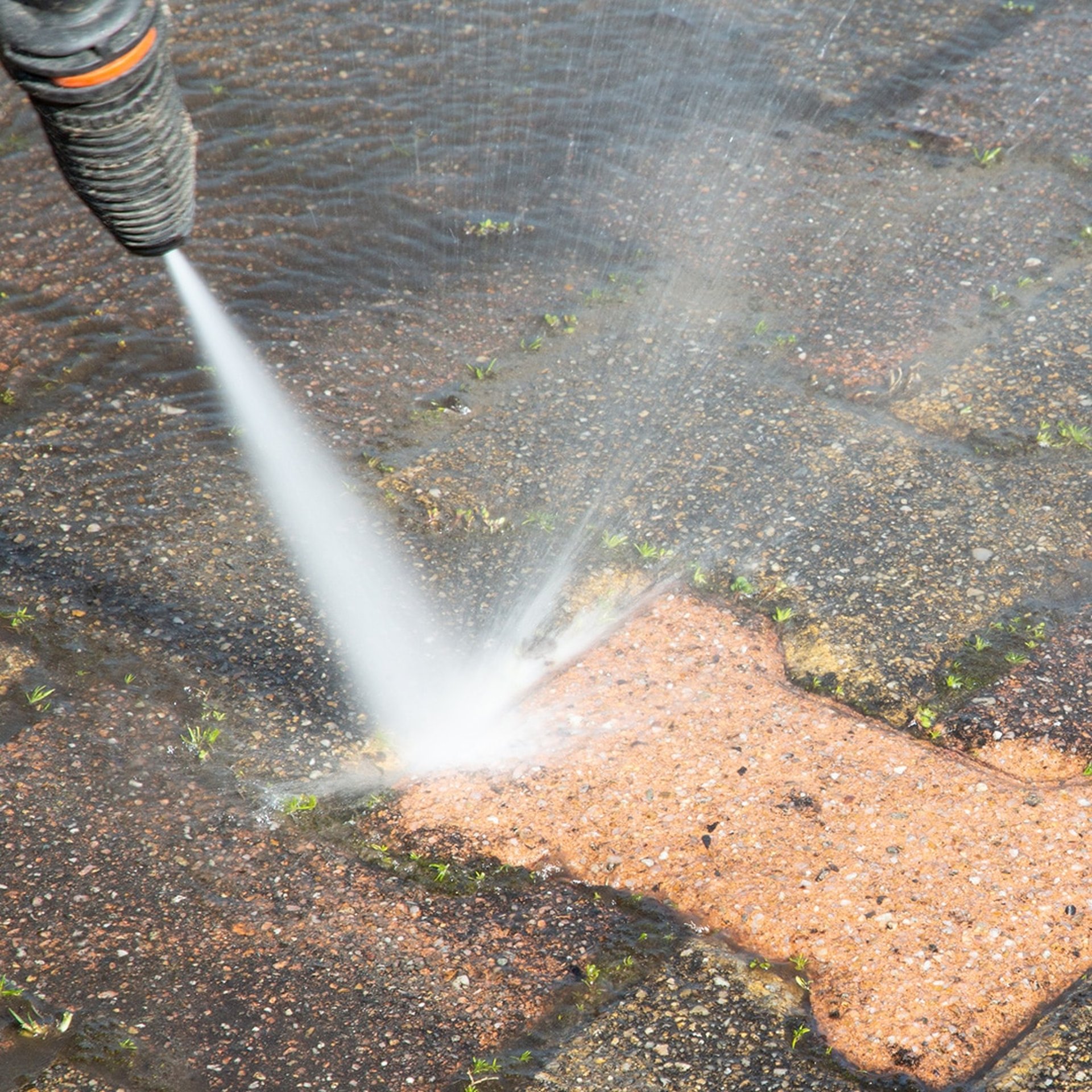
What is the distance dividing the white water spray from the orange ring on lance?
8.91 feet

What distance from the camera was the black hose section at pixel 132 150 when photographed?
9.48 feet

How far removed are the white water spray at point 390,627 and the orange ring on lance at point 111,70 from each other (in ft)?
8.91

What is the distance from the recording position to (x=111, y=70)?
9.26 ft

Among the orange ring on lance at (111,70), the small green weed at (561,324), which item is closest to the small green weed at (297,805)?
the orange ring on lance at (111,70)

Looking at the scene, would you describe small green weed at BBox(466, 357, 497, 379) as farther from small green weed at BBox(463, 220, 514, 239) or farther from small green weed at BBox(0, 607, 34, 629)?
small green weed at BBox(0, 607, 34, 629)

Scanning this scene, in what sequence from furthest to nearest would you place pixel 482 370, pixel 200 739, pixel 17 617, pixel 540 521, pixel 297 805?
pixel 482 370, pixel 540 521, pixel 17 617, pixel 200 739, pixel 297 805

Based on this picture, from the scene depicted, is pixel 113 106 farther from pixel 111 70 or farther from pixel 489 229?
pixel 489 229

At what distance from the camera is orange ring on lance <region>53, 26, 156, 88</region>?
9.18 feet

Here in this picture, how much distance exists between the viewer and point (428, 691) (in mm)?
4941

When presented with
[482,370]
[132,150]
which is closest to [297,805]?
[132,150]

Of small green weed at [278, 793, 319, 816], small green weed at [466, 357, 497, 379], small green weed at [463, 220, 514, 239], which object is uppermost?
small green weed at [463, 220, 514, 239]

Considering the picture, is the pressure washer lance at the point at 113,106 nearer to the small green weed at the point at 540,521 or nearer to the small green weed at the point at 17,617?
the small green weed at the point at 17,617

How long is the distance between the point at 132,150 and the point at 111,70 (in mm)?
261

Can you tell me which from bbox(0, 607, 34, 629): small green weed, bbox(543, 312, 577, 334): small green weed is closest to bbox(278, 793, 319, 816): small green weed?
bbox(0, 607, 34, 629): small green weed
